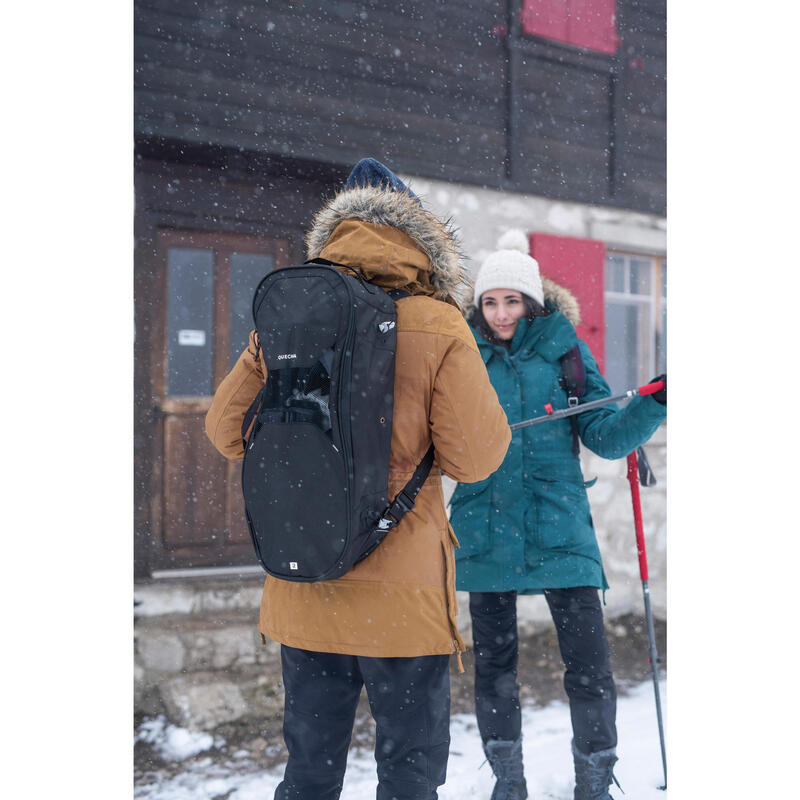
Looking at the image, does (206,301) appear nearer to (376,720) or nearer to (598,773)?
(598,773)

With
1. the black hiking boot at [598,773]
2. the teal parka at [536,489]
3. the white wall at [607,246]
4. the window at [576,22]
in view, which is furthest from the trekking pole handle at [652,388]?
the window at [576,22]

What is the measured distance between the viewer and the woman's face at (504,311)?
2.41 meters

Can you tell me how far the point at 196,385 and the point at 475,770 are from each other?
257 cm

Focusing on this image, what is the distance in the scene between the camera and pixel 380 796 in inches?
59.3

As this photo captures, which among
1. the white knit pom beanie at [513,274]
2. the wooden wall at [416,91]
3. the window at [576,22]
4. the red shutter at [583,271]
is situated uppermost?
the window at [576,22]

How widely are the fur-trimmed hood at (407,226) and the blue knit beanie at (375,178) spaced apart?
4 centimetres

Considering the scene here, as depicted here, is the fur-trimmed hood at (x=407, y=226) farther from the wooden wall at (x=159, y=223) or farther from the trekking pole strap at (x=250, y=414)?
the wooden wall at (x=159, y=223)

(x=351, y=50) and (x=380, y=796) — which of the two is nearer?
(x=380, y=796)

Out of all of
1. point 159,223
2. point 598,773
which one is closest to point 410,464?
point 598,773

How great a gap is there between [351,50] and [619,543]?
3.56 meters

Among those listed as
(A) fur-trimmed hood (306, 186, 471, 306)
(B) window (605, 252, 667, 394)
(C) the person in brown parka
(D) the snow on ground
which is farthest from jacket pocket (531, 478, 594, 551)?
(B) window (605, 252, 667, 394)
